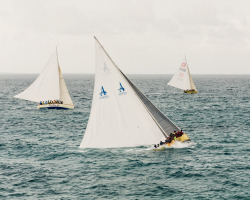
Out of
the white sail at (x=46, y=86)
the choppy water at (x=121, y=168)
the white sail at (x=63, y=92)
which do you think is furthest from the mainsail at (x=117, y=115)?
the white sail at (x=63, y=92)

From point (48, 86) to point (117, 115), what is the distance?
46.9 meters

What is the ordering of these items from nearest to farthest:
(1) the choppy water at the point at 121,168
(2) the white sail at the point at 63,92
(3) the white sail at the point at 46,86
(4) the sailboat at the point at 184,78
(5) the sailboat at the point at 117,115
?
(1) the choppy water at the point at 121,168
(5) the sailboat at the point at 117,115
(3) the white sail at the point at 46,86
(2) the white sail at the point at 63,92
(4) the sailboat at the point at 184,78

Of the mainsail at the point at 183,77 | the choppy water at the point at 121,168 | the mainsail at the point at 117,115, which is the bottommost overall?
the choppy water at the point at 121,168

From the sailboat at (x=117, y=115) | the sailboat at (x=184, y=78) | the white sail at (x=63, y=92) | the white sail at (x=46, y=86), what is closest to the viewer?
the sailboat at (x=117, y=115)

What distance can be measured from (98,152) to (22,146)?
11.2m

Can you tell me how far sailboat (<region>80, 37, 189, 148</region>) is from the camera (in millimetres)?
31719

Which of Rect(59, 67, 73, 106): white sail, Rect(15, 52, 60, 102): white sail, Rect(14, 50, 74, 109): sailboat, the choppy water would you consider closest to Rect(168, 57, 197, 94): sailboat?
Rect(59, 67, 73, 106): white sail

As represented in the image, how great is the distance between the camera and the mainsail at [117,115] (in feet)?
104

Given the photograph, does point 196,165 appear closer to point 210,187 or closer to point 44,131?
point 210,187

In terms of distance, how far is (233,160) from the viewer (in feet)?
124

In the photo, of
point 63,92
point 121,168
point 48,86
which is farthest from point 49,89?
point 121,168

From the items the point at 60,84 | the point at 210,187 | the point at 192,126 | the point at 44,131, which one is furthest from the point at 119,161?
the point at 60,84

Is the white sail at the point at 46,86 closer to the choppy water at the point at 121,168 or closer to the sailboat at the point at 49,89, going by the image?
the sailboat at the point at 49,89

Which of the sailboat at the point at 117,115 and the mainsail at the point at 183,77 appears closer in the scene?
the sailboat at the point at 117,115
